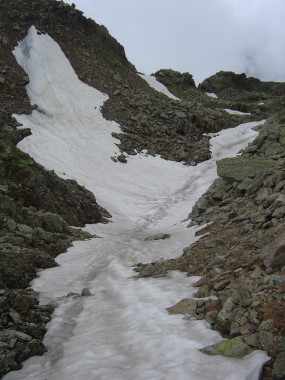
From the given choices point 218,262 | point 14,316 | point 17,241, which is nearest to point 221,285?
point 218,262

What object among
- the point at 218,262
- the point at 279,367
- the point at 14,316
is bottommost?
the point at 14,316

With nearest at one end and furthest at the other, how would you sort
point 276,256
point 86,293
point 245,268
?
point 276,256
point 245,268
point 86,293

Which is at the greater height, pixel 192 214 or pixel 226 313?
pixel 192 214

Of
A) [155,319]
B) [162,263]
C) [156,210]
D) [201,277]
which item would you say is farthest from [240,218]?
[156,210]

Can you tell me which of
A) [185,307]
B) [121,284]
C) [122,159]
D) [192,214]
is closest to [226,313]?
[185,307]

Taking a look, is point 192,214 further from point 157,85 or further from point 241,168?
point 157,85

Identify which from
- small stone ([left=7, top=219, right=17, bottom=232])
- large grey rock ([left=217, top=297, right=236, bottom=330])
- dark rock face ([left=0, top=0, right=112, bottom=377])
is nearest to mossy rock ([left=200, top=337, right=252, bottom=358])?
large grey rock ([left=217, top=297, right=236, bottom=330])

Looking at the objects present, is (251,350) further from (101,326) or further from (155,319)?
(101,326)

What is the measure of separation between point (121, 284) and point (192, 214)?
12.2 m

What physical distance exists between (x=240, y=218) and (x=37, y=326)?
29.9 feet

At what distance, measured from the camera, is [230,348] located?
5.35 m

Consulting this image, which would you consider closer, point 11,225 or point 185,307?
point 185,307

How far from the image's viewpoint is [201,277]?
9.52 m

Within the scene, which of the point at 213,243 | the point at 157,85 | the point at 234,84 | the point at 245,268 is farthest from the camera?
the point at 234,84
